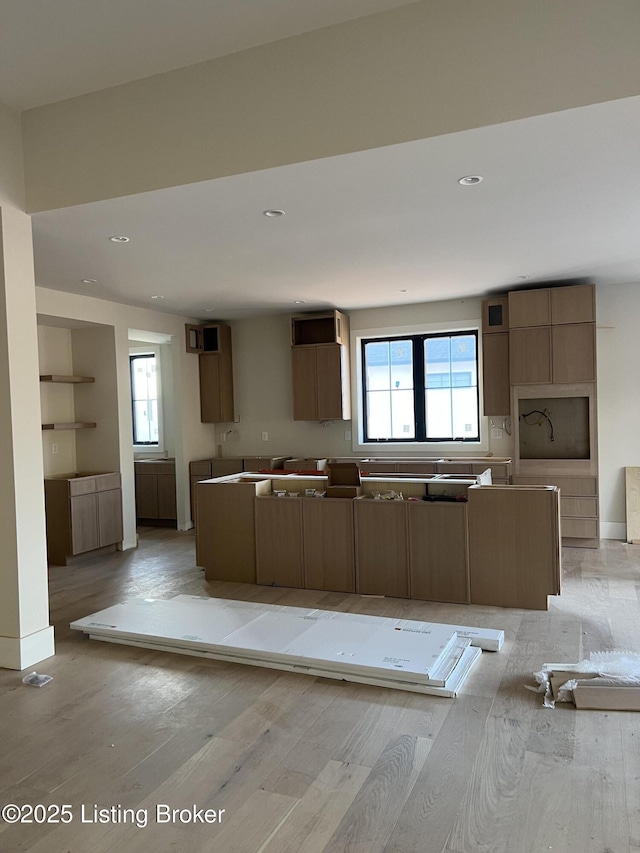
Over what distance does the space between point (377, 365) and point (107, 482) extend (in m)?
3.50

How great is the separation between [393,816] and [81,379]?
5.79 meters

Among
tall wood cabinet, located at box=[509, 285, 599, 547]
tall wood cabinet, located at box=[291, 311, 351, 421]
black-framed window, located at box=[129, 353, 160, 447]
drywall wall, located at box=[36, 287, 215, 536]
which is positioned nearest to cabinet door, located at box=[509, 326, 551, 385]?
tall wood cabinet, located at box=[509, 285, 599, 547]

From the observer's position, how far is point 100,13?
9.09 ft

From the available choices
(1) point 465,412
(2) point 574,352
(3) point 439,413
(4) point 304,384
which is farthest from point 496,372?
(4) point 304,384

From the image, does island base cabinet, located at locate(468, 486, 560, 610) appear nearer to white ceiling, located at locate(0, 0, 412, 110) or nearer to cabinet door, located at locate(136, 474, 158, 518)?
white ceiling, located at locate(0, 0, 412, 110)

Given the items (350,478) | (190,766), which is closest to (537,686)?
(190,766)

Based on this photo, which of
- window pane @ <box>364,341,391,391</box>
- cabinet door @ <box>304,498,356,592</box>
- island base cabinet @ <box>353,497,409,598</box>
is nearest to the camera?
island base cabinet @ <box>353,497,409,598</box>

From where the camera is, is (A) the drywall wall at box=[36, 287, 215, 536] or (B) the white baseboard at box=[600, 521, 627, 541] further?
(B) the white baseboard at box=[600, 521, 627, 541]

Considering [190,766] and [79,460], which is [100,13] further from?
[79,460]

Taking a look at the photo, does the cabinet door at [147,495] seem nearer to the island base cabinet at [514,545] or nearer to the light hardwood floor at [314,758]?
the light hardwood floor at [314,758]

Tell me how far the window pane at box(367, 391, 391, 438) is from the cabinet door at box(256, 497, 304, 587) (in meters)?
2.99

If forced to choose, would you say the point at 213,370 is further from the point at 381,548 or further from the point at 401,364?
the point at 381,548

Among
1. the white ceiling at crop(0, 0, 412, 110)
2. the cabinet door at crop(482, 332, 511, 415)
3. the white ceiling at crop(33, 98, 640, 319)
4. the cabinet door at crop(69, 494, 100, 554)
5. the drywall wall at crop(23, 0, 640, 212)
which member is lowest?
the cabinet door at crop(69, 494, 100, 554)

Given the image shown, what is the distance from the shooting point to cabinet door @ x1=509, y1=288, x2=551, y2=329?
21.3 ft
